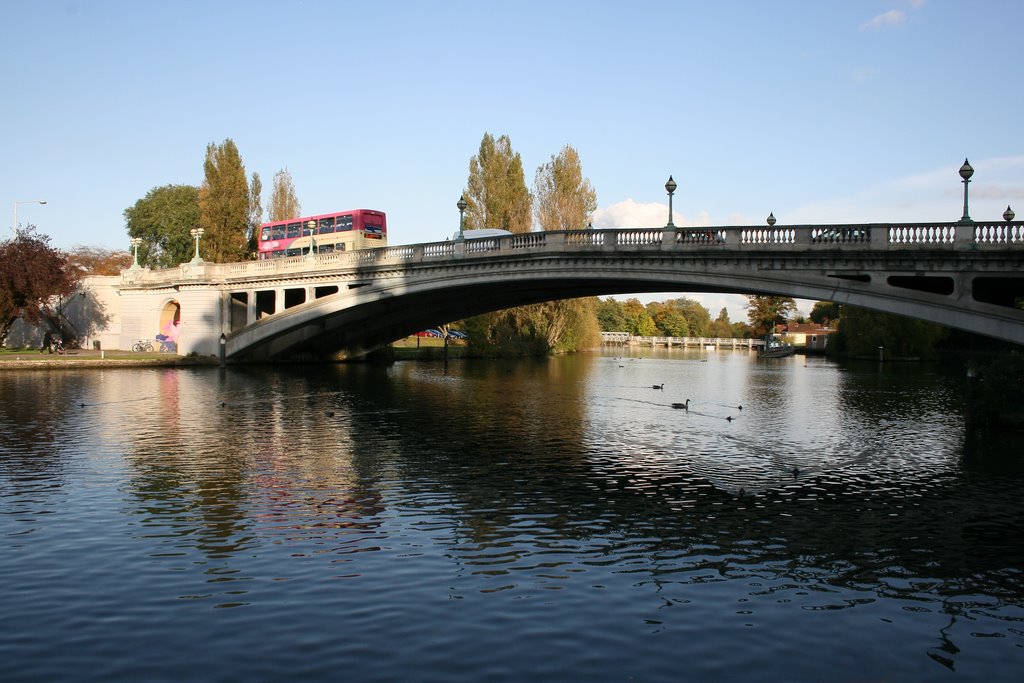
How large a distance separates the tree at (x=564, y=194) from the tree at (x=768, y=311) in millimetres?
82346

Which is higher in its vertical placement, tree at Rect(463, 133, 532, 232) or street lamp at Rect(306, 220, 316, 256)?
tree at Rect(463, 133, 532, 232)

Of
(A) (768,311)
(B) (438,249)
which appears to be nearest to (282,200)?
(B) (438,249)

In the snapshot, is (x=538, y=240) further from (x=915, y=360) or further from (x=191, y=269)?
(x=915, y=360)

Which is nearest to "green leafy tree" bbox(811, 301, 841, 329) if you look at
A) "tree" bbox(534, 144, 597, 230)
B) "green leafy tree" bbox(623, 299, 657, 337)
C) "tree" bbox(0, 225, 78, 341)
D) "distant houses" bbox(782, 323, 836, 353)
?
"distant houses" bbox(782, 323, 836, 353)

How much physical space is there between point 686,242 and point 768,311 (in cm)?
12627

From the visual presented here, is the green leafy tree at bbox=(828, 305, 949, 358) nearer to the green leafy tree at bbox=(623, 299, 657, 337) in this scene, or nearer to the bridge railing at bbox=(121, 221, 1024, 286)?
the bridge railing at bbox=(121, 221, 1024, 286)

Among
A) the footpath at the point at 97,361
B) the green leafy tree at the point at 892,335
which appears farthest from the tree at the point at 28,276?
the green leafy tree at the point at 892,335

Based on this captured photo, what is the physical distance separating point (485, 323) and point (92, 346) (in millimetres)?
31861

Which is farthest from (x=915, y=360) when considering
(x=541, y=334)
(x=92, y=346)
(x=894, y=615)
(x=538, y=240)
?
(x=894, y=615)

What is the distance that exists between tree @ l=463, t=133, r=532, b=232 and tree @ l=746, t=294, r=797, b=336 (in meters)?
87.8

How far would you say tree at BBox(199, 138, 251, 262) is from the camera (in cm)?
7288

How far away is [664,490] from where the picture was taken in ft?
59.5

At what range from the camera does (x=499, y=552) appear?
1312cm

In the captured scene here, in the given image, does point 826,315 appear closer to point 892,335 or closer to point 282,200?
point 892,335
